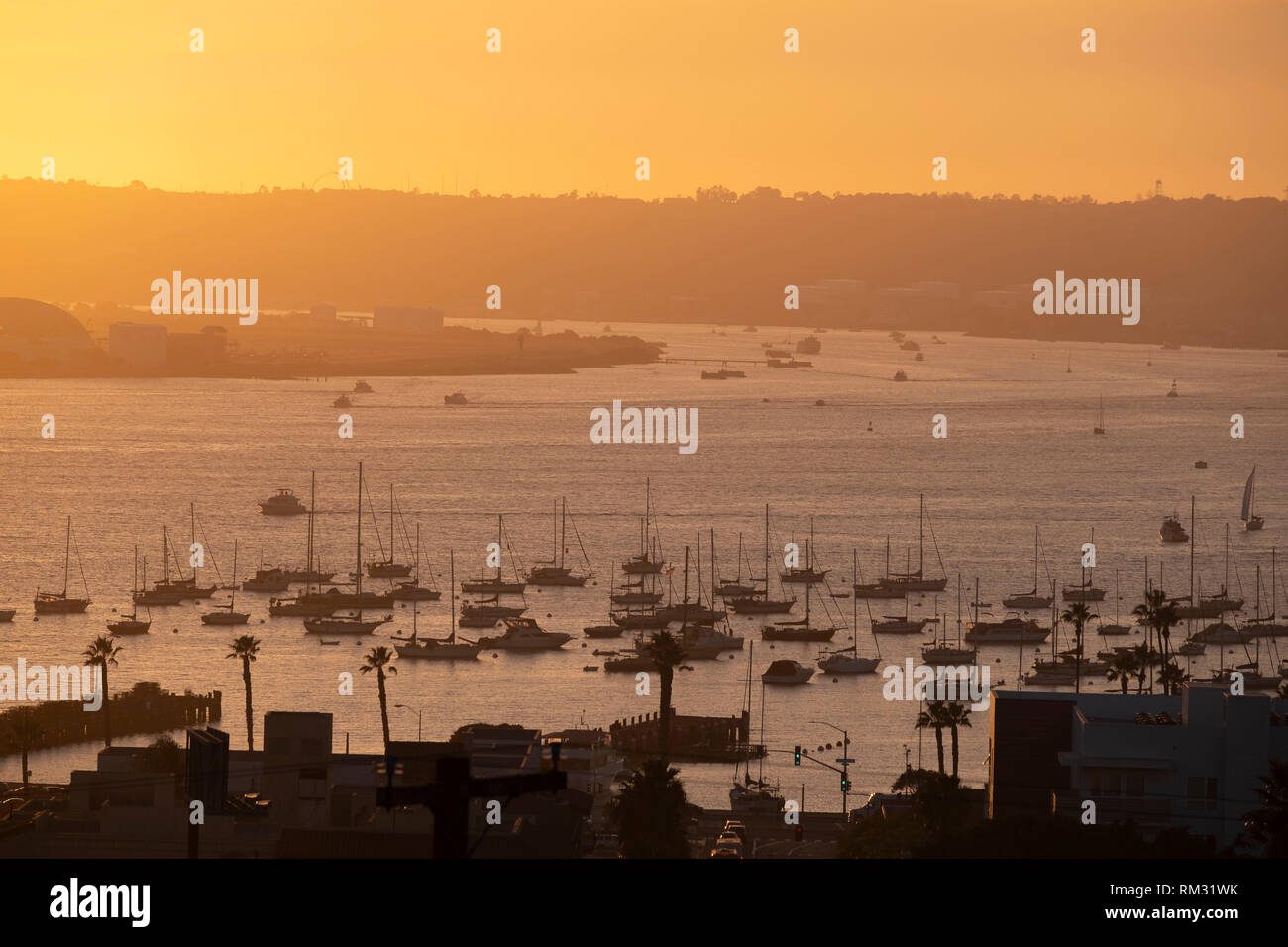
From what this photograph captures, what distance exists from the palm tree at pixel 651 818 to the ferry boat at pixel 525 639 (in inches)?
594

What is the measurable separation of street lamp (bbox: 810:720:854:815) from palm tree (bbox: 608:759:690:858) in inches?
171

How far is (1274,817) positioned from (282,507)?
36481mm

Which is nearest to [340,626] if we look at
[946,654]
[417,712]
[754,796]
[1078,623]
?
[417,712]

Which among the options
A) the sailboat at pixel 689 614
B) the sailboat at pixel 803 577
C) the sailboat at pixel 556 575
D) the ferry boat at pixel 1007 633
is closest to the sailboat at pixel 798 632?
the sailboat at pixel 689 614

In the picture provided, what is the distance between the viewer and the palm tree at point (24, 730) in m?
17.7

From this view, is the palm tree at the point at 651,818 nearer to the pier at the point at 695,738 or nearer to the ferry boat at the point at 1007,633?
the pier at the point at 695,738

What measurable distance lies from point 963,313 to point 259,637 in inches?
4743

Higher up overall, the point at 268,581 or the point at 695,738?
the point at 268,581

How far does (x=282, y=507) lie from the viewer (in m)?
43.8

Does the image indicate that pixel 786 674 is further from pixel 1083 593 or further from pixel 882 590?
pixel 1083 593

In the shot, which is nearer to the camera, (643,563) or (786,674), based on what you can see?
(786,674)

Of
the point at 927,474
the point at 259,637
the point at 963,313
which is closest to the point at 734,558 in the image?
the point at 259,637
